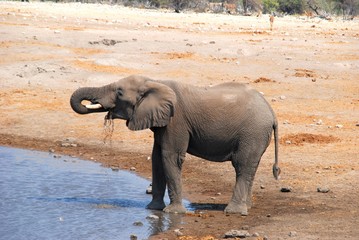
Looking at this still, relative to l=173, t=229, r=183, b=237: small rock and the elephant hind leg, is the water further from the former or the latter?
the elephant hind leg

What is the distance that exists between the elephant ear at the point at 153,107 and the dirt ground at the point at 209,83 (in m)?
1.41

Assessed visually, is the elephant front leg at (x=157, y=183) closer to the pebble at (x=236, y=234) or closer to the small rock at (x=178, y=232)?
the small rock at (x=178, y=232)

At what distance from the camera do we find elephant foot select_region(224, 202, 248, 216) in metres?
11.9

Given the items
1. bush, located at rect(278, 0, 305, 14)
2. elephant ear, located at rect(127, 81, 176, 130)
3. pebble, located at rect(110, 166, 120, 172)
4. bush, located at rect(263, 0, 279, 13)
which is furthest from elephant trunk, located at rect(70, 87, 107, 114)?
bush, located at rect(278, 0, 305, 14)

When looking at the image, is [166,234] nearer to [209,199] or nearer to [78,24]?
[209,199]

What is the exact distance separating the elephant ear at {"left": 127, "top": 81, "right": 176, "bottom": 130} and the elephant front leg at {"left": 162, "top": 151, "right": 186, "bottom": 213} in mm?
506

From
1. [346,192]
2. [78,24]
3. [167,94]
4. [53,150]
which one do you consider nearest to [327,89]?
[53,150]

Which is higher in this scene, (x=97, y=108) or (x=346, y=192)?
(x=97, y=108)

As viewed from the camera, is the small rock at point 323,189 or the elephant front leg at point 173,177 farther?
the small rock at point 323,189

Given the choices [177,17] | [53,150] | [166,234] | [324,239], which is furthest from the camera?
[177,17]

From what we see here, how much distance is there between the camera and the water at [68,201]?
11102 millimetres

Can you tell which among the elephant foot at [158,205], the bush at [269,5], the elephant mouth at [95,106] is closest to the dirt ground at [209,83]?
the elephant foot at [158,205]

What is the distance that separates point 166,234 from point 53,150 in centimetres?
664

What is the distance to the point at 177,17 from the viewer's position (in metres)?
48.6
